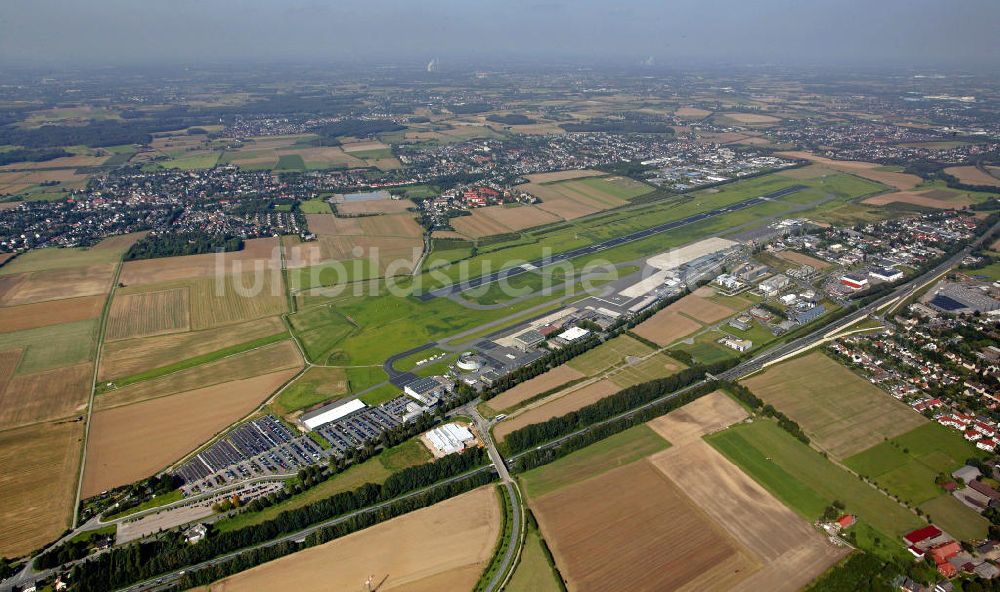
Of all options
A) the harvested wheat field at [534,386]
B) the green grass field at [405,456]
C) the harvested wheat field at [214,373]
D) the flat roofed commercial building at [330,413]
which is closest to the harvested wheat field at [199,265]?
the harvested wheat field at [214,373]

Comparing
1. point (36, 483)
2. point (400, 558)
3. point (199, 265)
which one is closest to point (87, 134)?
point (199, 265)

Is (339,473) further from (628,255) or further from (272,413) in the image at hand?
(628,255)

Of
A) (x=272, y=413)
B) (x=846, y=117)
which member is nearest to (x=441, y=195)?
(x=272, y=413)

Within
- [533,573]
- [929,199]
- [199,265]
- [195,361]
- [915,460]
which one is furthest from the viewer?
[929,199]

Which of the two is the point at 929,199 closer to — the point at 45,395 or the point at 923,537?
the point at 923,537

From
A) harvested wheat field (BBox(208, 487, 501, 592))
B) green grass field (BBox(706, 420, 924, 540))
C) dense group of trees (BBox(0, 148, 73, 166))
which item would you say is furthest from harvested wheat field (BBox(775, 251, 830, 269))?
dense group of trees (BBox(0, 148, 73, 166))
